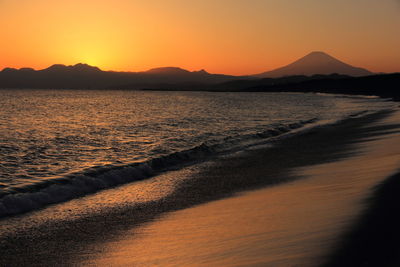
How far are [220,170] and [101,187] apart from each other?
472cm

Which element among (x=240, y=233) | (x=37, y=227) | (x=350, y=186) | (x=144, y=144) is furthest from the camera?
(x=144, y=144)

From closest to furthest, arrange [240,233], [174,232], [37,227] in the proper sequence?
1. [240,233]
2. [174,232]
3. [37,227]

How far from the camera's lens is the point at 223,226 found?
7.95 m

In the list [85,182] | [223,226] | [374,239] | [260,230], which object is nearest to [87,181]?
[85,182]

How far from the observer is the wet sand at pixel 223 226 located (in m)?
6.20

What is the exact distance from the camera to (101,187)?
43.9 feet

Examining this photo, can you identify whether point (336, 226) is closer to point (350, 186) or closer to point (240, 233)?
point (240, 233)

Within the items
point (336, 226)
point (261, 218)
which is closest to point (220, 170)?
point (261, 218)

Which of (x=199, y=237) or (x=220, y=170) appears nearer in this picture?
(x=199, y=237)

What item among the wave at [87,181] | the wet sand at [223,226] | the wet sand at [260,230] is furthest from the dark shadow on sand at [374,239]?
the wave at [87,181]

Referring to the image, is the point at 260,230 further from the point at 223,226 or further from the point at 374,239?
the point at 374,239

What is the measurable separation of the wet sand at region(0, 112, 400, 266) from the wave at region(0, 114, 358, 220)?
2.20 metres

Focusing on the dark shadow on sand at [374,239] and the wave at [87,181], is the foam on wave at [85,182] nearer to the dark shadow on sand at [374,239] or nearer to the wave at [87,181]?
the wave at [87,181]

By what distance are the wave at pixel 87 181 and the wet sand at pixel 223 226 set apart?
86.6 inches
